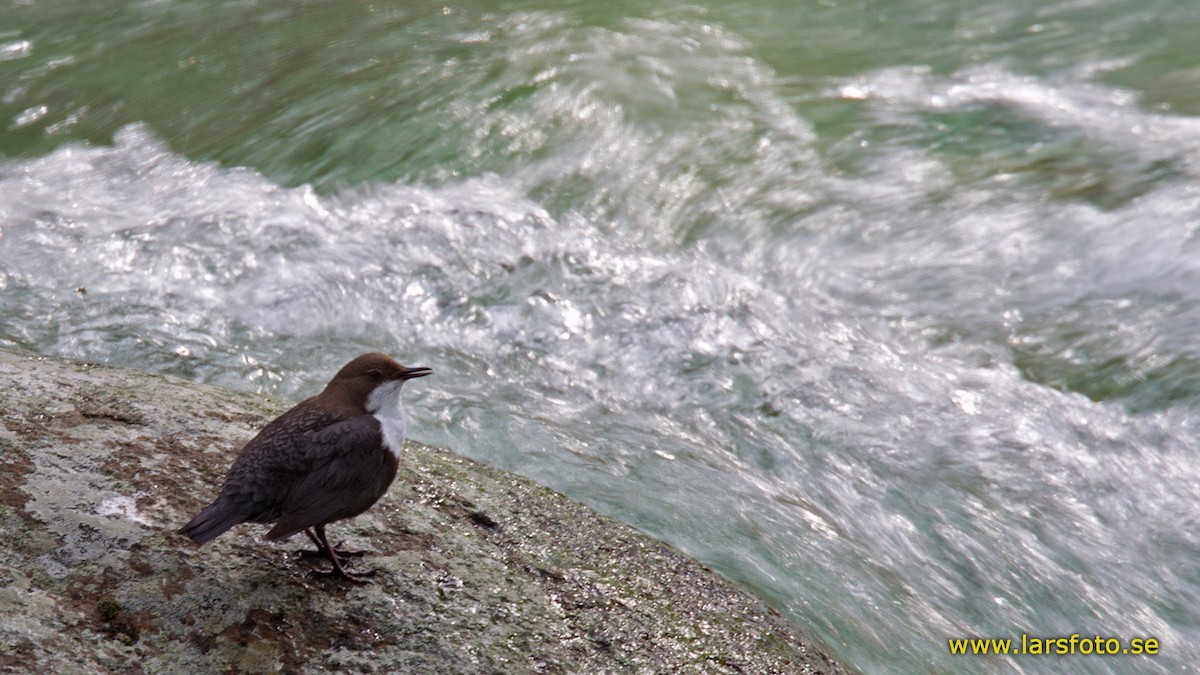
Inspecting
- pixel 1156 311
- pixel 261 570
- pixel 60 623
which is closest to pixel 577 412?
pixel 261 570

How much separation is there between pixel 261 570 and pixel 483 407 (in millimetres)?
2258

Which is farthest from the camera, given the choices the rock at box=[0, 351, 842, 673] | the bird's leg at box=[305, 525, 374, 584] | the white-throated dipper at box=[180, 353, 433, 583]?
the bird's leg at box=[305, 525, 374, 584]

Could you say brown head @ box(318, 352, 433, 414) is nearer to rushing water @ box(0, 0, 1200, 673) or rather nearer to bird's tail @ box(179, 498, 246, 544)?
bird's tail @ box(179, 498, 246, 544)

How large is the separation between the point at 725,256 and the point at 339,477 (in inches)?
176

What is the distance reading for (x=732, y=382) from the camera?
601 centimetres

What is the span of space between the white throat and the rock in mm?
307

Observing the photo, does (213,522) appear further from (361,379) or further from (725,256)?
(725,256)

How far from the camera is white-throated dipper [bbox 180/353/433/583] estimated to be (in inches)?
113

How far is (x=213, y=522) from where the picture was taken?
108 inches

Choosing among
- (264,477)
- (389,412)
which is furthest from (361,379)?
(264,477)

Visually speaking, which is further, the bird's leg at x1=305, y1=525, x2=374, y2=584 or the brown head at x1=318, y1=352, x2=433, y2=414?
the brown head at x1=318, y1=352, x2=433, y2=414

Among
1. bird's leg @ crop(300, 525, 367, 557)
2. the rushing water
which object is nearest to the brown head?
bird's leg @ crop(300, 525, 367, 557)

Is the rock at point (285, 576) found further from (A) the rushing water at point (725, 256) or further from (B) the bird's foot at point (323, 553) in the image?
(A) the rushing water at point (725, 256)

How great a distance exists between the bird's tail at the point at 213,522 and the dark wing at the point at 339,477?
138 millimetres
